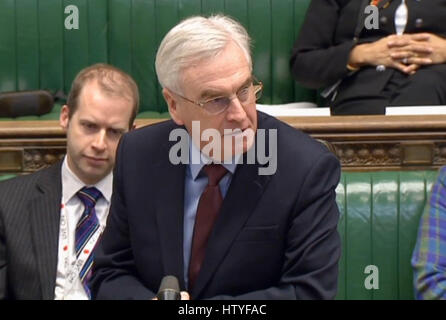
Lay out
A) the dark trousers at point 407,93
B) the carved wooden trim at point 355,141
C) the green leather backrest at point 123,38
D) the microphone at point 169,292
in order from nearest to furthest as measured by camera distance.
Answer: the microphone at point 169,292 → the carved wooden trim at point 355,141 → the dark trousers at point 407,93 → the green leather backrest at point 123,38

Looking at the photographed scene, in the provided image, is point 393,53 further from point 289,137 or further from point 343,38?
point 289,137

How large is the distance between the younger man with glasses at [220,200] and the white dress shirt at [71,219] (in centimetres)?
19

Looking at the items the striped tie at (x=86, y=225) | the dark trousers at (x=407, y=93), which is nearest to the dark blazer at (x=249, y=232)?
the striped tie at (x=86, y=225)

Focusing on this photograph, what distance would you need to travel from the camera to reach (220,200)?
1222mm

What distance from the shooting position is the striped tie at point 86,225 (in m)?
1.45

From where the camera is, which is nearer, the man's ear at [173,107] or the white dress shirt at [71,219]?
the man's ear at [173,107]

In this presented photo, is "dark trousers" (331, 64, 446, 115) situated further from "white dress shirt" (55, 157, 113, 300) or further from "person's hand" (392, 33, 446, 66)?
"white dress shirt" (55, 157, 113, 300)

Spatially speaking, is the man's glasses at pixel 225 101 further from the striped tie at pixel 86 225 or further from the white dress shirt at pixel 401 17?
the white dress shirt at pixel 401 17

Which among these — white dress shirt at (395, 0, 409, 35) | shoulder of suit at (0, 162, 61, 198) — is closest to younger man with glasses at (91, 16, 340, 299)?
shoulder of suit at (0, 162, 61, 198)

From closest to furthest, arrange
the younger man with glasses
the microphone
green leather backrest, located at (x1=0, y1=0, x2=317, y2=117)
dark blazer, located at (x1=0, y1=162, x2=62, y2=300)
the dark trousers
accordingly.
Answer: the microphone
the younger man with glasses
dark blazer, located at (x1=0, y1=162, x2=62, y2=300)
the dark trousers
green leather backrest, located at (x1=0, y1=0, x2=317, y2=117)

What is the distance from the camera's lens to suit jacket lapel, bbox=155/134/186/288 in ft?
3.98

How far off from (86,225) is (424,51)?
3.58ft

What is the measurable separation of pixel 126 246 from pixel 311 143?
0.95 feet

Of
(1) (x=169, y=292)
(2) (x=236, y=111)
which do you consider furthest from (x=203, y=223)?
(1) (x=169, y=292)
